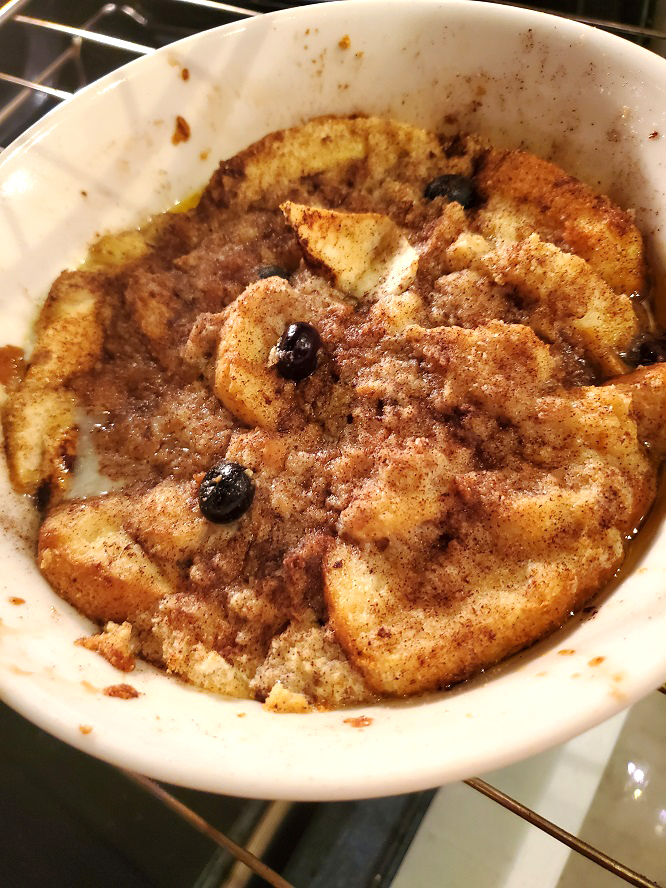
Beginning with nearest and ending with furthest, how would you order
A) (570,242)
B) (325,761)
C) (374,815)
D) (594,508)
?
(325,761) < (594,508) < (570,242) < (374,815)

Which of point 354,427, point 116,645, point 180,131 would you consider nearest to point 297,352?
point 354,427

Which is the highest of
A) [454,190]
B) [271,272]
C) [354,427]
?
[454,190]

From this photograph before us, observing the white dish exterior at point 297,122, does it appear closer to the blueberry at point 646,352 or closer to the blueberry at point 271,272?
the blueberry at point 646,352

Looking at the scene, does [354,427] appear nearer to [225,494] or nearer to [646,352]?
[225,494]

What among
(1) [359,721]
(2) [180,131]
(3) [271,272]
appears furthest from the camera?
(2) [180,131]

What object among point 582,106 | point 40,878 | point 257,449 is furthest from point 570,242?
point 40,878

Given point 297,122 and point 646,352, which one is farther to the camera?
point 297,122

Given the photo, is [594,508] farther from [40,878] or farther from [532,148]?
→ [40,878]
